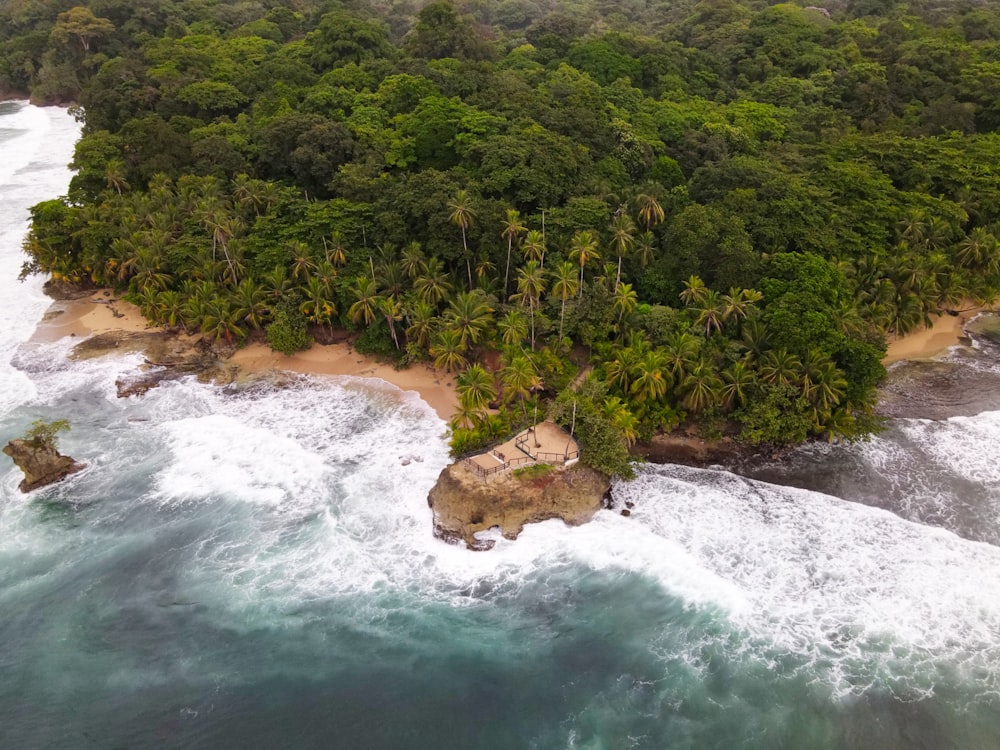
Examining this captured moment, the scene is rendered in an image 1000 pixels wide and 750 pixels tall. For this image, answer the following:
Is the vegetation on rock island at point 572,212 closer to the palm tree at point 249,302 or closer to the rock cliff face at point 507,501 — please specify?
the palm tree at point 249,302

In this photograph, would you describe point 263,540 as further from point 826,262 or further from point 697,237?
point 826,262

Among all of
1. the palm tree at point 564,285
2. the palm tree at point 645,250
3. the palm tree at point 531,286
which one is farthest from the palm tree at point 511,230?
the palm tree at point 645,250

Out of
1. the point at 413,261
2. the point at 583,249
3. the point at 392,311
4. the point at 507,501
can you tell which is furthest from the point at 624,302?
the point at 507,501

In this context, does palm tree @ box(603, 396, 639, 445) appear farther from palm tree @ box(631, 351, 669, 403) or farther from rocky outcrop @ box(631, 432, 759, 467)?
rocky outcrop @ box(631, 432, 759, 467)

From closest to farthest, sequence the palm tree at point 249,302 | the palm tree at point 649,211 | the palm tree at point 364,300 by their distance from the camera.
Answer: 1. the palm tree at point 364,300
2. the palm tree at point 249,302
3. the palm tree at point 649,211

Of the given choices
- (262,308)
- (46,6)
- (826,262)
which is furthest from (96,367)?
(46,6)

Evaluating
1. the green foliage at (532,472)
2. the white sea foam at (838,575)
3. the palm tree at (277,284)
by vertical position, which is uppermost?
the palm tree at (277,284)

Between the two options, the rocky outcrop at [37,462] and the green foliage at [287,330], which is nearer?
the rocky outcrop at [37,462]

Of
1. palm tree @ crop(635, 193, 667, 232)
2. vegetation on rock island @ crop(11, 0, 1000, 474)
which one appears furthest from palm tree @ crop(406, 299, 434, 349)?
palm tree @ crop(635, 193, 667, 232)
